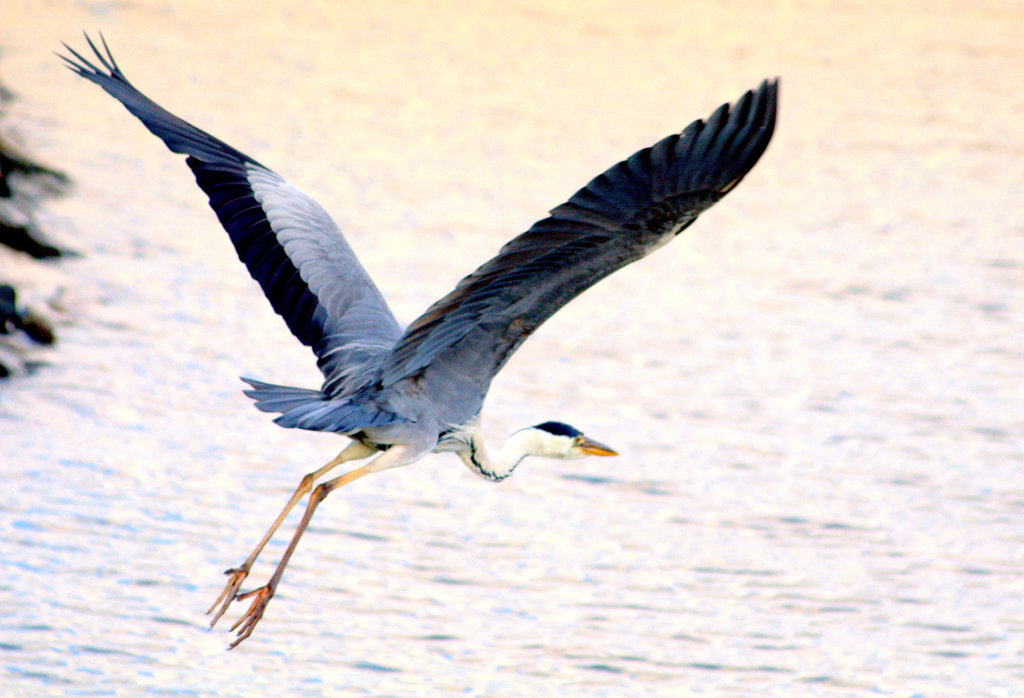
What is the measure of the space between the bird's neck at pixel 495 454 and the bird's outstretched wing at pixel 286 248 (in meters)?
0.56

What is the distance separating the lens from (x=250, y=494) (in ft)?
29.9

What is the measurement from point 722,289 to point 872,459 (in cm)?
364

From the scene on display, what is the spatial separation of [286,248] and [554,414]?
3.68 m

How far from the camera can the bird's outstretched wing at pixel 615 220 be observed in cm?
504

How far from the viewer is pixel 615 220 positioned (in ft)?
17.3

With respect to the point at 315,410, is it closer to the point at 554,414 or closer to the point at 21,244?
the point at 554,414

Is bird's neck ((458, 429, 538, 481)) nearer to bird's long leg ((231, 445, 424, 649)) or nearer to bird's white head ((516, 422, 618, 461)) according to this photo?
bird's white head ((516, 422, 618, 461))

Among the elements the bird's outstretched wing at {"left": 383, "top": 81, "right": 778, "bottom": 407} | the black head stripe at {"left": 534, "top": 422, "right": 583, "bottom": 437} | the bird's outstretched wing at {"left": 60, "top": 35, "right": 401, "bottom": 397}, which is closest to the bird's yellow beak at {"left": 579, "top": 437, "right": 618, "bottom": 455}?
the black head stripe at {"left": 534, "top": 422, "right": 583, "bottom": 437}

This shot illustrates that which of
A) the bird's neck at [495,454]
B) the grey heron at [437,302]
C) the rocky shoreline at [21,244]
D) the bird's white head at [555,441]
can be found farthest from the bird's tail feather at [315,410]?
the rocky shoreline at [21,244]

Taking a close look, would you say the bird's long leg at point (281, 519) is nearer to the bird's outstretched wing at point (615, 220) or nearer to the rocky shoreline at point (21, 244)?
the bird's outstretched wing at point (615, 220)

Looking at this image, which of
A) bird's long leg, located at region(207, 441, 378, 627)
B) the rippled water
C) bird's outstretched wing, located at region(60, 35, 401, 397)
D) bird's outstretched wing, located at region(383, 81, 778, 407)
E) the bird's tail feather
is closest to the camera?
bird's outstretched wing, located at region(383, 81, 778, 407)

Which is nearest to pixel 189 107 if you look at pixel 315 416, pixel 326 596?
pixel 326 596

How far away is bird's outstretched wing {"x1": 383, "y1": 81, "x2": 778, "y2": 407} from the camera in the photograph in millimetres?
5043

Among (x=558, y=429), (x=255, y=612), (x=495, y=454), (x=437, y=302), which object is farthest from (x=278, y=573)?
(x=558, y=429)
